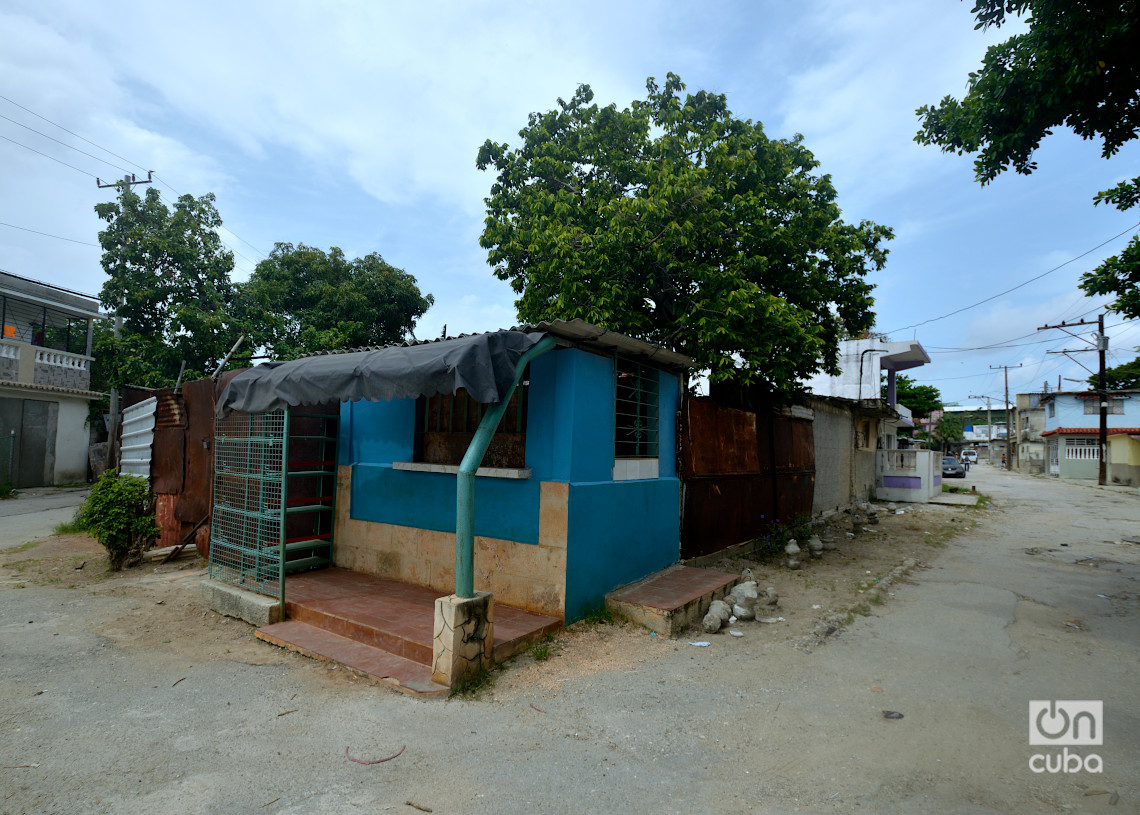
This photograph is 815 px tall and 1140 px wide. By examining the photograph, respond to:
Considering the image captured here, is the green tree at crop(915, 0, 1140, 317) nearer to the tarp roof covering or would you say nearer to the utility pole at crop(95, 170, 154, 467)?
the tarp roof covering

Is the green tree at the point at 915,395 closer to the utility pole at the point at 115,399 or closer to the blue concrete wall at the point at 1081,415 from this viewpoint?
the blue concrete wall at the point at 1081,415

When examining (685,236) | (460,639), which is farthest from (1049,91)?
(460,639)

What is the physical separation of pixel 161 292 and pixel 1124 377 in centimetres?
4779

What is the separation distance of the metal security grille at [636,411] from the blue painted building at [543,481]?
0.02 meters

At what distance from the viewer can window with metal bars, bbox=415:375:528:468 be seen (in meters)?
5.93

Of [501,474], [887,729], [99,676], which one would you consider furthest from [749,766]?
[99,676]

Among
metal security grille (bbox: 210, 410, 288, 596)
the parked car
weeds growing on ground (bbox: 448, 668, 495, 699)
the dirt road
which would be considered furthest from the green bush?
the parked car

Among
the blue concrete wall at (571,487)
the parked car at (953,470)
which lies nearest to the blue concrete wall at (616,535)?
the blue concrete wall at (571,487)

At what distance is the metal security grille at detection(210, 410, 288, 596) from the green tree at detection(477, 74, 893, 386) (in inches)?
198

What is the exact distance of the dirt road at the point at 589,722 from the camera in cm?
290

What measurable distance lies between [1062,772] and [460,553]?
12.7ft

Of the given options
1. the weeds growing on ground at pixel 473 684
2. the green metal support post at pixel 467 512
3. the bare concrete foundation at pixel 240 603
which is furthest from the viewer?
the bare concrete foundation at pixel 240 603

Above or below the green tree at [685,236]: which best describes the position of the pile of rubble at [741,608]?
below

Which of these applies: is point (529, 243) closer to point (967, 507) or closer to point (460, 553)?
point (460, 553)
